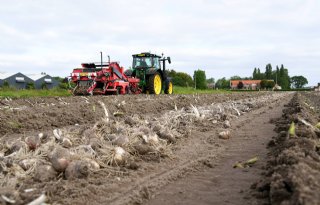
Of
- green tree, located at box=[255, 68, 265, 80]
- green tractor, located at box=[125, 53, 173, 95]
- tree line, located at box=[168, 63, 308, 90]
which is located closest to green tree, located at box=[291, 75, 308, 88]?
tree line, located at box=[168, 63, 308, 90]

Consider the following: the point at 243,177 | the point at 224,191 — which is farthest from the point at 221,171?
the point at 224,191

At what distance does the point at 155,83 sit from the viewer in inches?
729

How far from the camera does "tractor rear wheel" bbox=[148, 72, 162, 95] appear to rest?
58.9 feet

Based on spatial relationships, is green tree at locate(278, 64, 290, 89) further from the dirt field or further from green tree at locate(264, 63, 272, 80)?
the dirt field

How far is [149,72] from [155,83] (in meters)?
0.69

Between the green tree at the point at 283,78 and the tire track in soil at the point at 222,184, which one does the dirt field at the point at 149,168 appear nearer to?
the tire track in soil at the point at 222,184

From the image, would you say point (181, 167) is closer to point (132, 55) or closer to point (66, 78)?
point (66, 78)

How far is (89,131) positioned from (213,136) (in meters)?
2.28

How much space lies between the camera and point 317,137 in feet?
15.0

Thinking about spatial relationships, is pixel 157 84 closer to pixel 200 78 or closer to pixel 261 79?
pixel 200 78

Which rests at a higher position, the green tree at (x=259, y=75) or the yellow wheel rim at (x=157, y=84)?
the green tree at (x=259, y=75)

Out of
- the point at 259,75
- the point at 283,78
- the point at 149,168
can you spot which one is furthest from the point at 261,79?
the point at 149,168

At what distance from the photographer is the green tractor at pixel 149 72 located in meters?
18.1

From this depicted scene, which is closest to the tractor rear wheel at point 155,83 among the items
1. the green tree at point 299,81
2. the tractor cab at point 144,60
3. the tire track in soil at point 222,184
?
A: the tractor cab at point 144,60
